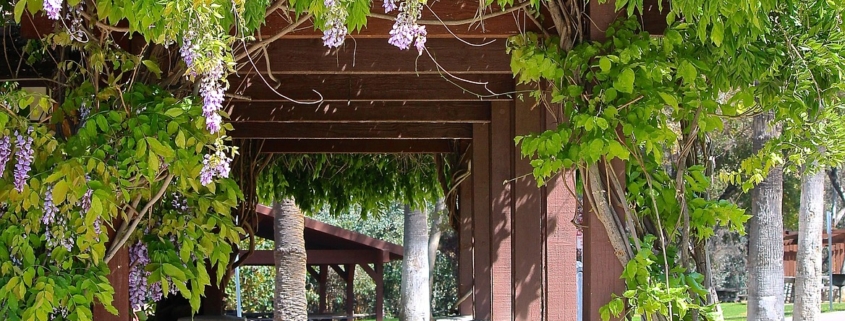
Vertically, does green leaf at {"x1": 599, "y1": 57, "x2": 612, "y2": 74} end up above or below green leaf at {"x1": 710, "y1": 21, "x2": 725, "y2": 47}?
below

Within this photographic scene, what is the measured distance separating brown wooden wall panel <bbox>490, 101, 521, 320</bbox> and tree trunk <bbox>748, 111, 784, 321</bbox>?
4.99m

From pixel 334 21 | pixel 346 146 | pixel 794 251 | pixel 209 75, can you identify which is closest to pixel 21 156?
pixel 209 75

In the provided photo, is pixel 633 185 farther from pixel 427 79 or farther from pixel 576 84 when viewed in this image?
pixel 427 79

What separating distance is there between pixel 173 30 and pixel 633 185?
5.56 feet

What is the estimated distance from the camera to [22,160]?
342 cm

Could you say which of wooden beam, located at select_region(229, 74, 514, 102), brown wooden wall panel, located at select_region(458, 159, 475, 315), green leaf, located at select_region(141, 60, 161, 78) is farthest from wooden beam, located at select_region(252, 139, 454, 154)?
green leaf, located at select_region(141, 60, 161, 78)

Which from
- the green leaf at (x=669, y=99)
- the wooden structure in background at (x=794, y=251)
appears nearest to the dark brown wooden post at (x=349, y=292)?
the wooden structure in background at (x=794, y=251)

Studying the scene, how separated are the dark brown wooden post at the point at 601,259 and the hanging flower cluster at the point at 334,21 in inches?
36.4

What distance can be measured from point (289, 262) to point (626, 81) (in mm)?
9942

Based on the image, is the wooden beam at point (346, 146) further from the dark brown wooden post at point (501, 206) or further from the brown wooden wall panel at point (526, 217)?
the brown wooden wall panel at point (526, 217)

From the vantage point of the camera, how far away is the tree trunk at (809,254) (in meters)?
11.9

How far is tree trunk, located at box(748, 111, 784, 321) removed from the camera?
10961 mm

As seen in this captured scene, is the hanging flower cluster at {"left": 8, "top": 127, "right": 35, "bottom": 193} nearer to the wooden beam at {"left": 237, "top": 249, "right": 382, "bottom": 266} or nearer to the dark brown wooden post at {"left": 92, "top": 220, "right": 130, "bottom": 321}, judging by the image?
the dark brown wooden post at {"left": 92, "top": 220, "right": 130, "bottom": 321}

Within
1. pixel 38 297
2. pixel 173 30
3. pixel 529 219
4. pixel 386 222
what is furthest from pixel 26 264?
pixel 386 222
